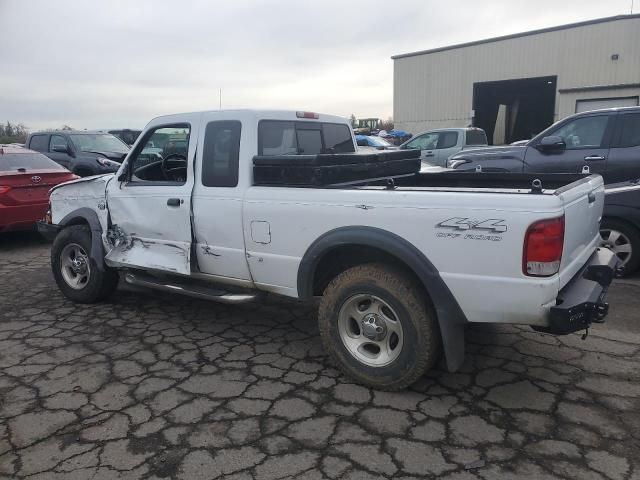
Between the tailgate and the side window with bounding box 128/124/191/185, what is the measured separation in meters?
3.11

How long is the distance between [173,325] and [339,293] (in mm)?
1997

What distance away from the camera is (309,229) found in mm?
3605

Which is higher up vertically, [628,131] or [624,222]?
[628,131]

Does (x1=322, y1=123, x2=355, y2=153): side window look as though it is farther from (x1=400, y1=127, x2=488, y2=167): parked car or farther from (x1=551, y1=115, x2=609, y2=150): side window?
(x1=400, y1=127, x2=488, y2=167): parked car

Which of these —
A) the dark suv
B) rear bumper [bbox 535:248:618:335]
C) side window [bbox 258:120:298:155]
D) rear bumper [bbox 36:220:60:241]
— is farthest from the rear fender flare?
the dark suv

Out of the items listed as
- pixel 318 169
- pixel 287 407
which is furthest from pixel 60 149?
pixel 287 407

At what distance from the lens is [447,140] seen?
1388 centimetres

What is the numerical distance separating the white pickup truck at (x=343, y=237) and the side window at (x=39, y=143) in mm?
9354

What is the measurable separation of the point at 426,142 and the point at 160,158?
411 inches

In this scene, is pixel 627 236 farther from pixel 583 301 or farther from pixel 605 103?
pixel 605 103

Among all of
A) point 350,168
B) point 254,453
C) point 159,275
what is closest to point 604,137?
point 350,168

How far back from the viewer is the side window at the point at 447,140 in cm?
1378

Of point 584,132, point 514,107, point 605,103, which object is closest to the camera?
point 584,132

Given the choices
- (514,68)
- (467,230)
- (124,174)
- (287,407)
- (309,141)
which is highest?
(514,68)
